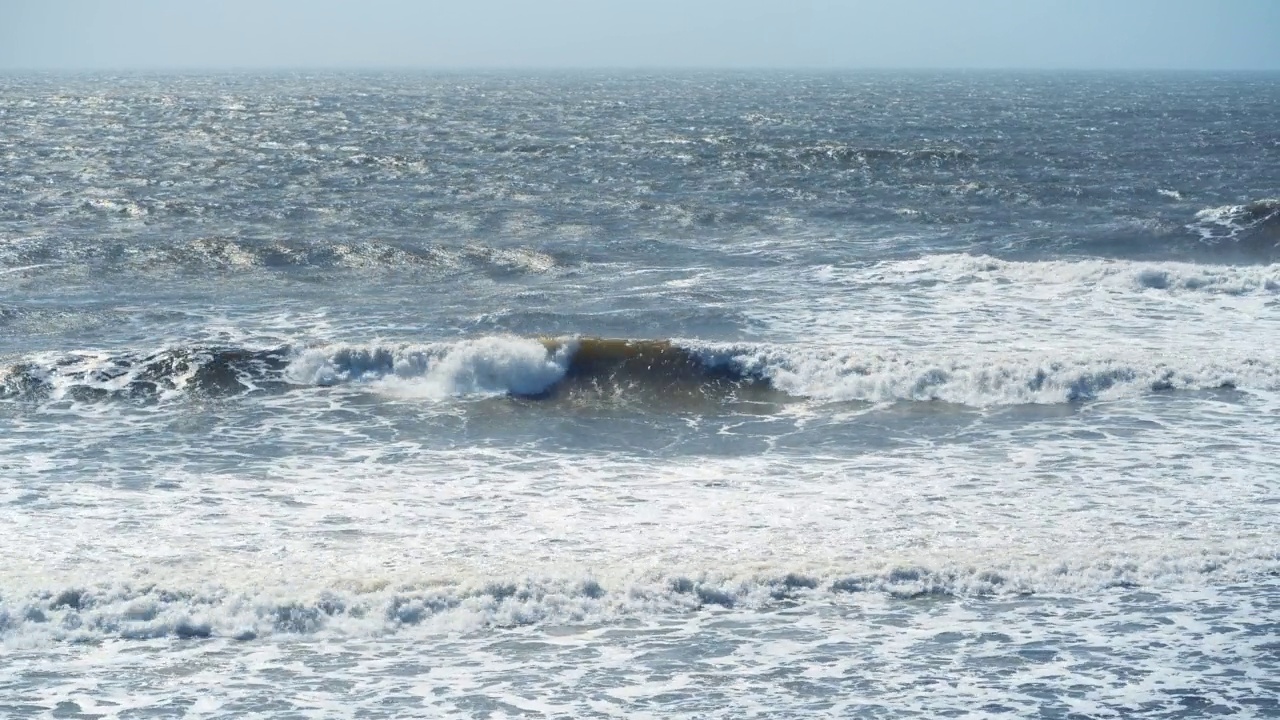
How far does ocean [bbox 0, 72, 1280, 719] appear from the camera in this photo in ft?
31.8

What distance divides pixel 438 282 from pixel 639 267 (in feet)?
13.7

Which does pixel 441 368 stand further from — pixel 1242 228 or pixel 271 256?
pixel 1242 228

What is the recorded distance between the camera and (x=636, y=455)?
51.4 feet

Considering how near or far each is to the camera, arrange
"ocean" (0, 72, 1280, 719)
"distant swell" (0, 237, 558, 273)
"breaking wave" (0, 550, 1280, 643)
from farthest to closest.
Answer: "distant swell" (0, 237, 558, 273), "breaking wave" (0, 550, 1280, 643), "ocean" (0, 72, 1280, 719)

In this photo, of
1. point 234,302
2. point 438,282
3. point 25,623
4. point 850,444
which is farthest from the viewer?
point 438,282

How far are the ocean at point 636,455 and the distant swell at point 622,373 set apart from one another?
7 centimetres

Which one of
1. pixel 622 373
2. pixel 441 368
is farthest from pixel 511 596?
pixel 622 373

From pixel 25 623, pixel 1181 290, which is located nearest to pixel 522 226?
pixel 1181 290

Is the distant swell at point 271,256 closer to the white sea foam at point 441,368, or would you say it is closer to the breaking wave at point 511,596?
the white sea foam at point 441,368

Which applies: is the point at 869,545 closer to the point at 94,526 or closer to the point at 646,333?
the point at 94,526

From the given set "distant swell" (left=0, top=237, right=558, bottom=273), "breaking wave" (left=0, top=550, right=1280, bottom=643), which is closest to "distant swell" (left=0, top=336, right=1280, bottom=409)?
"breaking wave" (left=0, top=550, right=1280, bottom=643)

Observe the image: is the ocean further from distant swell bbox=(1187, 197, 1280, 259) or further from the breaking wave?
distant swell bbox=(1187, 197, 1280, 259)

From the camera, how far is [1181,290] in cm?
2400

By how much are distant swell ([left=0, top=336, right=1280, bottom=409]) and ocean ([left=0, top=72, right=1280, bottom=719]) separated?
0.22ft
